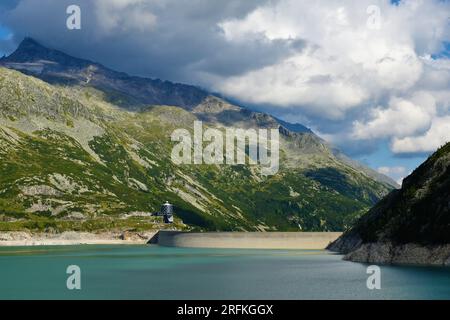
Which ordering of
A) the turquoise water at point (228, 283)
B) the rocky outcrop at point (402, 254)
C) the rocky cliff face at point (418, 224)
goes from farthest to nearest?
the rocky cliff face at point (418, 224)
the rocky outcrop at point (402, 254)
the turquoise water at point (228, 283)

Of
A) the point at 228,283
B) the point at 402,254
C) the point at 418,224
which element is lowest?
the point at 228,283

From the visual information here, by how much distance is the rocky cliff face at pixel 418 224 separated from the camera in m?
97.5

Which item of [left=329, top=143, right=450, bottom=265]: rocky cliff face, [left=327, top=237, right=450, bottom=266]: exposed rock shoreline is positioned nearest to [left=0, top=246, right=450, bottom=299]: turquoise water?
[left=327, top=237, right=450, bottom=266]: exposed rock shoreline

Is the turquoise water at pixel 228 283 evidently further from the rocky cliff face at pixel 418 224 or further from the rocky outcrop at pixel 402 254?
the rocky cliff face at pixel 418 224

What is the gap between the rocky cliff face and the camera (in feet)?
320

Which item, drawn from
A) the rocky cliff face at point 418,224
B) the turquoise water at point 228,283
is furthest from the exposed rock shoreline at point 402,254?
the turquoise water at point 228,283

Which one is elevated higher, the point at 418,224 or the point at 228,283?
the point at 418,224

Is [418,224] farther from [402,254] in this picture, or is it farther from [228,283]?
[228,283]

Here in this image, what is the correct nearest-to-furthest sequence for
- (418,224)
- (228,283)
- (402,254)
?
(228,283), (418,224), (402,254)

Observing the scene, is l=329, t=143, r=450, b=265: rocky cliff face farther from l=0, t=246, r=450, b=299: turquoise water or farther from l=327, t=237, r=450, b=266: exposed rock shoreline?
l=0, t=246, r=450, b=299: turquoise water

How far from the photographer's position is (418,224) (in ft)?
338

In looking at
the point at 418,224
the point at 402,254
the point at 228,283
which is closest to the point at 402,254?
the point at 402,254

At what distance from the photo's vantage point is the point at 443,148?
383 ft
